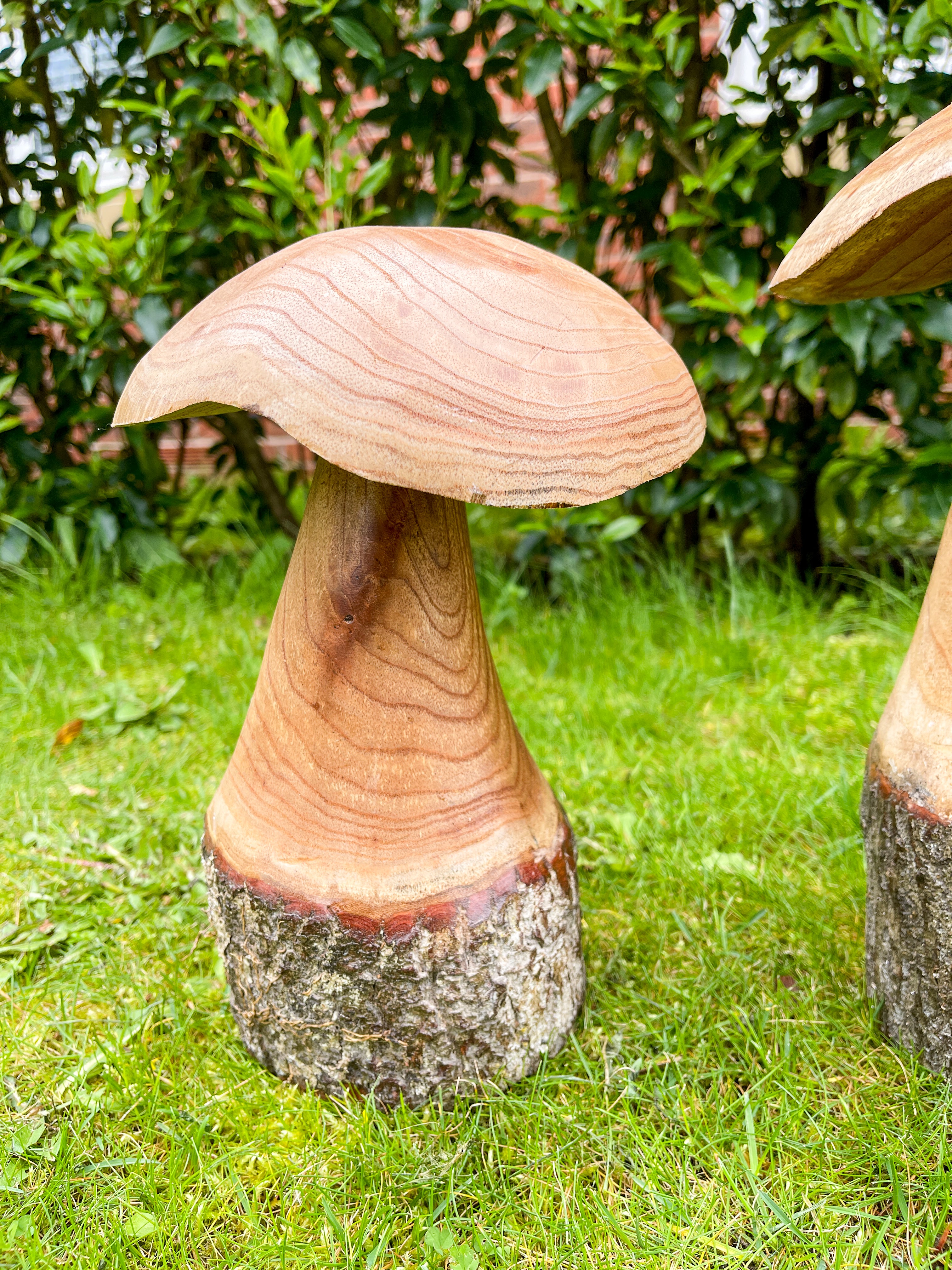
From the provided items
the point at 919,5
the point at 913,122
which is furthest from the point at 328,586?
the point at 913,122

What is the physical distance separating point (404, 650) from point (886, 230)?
2.71 feet

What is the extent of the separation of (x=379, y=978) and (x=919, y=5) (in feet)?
9.05

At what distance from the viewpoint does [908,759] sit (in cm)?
141

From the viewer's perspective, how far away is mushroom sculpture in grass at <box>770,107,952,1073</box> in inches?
48.3

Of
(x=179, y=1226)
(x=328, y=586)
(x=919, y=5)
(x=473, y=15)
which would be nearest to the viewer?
(x=179, y=1226)

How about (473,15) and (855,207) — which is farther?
(473,15)

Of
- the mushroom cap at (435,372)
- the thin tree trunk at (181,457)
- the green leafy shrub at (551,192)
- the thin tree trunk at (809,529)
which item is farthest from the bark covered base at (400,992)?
the thin tree trunk at (181,457)

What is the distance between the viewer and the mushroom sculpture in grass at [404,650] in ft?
3.50

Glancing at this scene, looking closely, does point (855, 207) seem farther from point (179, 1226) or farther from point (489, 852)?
point (179, 1226)

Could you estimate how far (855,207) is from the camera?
115 cm

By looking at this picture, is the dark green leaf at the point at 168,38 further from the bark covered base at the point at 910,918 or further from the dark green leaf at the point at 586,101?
the bark covered base at the point at 910,918

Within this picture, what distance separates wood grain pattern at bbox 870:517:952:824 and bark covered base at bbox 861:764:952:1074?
2 centimetres

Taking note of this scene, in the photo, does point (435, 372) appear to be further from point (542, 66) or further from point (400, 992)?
point (542, 66)

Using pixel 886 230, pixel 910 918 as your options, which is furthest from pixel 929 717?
pixel 886 230
